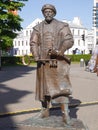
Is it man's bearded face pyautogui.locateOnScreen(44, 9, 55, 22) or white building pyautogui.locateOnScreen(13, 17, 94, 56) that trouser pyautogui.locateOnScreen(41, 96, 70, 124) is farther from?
white building pyautogui.locateOnScreen(13, 17, 94, 56)

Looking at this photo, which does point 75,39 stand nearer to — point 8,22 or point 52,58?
point 8,22

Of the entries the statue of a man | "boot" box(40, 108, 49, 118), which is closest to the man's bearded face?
the statue of a man

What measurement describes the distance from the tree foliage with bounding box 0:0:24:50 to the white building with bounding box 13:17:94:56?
2251 inches

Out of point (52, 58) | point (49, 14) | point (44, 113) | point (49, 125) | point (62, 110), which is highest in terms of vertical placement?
point (49, 14)

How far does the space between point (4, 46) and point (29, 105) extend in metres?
23.5

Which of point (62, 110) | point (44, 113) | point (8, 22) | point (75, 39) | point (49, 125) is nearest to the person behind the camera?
point (49, 125)

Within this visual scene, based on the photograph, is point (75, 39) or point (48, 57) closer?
point (48, 57)

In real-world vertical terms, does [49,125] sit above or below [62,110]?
below

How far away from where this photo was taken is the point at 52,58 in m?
7.72

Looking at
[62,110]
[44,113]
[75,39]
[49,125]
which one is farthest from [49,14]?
[75,39]

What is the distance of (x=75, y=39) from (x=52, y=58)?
333 feet

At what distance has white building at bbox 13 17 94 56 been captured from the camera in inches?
4013

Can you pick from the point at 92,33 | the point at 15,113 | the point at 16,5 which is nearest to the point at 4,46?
the point at 16,5

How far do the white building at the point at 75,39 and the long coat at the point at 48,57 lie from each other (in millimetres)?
85130
